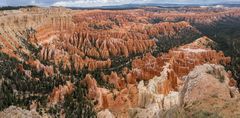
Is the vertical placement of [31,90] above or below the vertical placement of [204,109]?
below

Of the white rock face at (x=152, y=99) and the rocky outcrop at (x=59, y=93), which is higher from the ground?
the white rock face at (x=152, y=99)

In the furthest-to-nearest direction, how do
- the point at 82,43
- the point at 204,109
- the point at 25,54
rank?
the point at 82,43
the point at 25,54
the point at 204,109

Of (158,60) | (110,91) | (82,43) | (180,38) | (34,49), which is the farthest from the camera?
(180,38)

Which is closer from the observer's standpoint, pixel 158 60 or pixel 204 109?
pixel 204 109

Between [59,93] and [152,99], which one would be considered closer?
[152,99]

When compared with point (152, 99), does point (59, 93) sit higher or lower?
lower

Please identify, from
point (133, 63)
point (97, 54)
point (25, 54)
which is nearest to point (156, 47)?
point (97, 54)

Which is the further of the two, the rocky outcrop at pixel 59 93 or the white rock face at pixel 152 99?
the rocky outcrop at pixel 59 93

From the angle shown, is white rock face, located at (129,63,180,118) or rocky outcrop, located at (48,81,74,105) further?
rocky outcrop, located at (48,81,74,105)

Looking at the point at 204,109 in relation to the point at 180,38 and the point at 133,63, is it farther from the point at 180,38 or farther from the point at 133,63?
the point at 180,38

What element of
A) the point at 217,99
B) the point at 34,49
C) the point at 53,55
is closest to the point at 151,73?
the point at 53,55

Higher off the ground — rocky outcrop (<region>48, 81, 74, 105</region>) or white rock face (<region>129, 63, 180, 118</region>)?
white rock face (<region>129, 63, 180, 118</region>)
